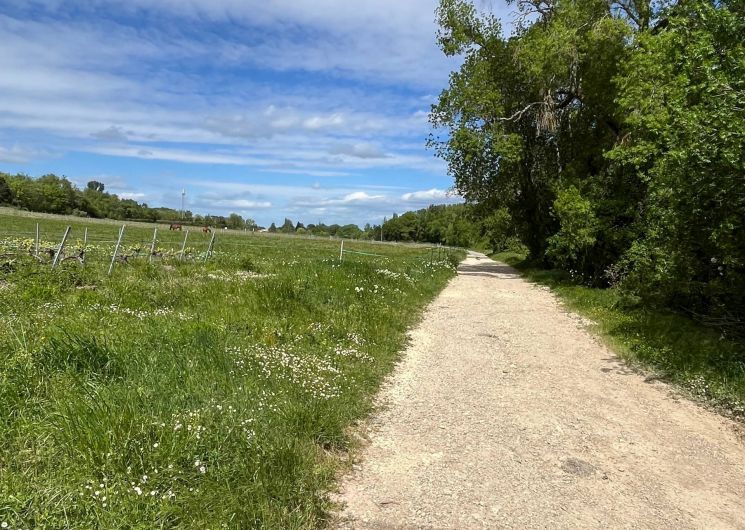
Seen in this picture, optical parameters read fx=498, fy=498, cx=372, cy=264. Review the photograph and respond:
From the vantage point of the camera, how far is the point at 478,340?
32.4 ft

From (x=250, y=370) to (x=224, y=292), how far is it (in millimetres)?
5121

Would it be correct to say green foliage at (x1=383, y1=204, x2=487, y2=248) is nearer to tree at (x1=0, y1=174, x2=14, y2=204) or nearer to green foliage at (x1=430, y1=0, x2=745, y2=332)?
green foliage at (x1=430, y1=0, x2=745, y2=332)

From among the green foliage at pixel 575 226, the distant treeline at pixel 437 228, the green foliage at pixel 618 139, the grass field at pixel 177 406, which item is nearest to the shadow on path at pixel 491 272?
the green foliage at pixel 618 139

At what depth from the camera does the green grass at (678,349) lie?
6.67 meters

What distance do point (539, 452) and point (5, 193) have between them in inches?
5271

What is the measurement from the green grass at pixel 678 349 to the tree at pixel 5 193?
126616 mm

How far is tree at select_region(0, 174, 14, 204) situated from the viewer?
10721 cm

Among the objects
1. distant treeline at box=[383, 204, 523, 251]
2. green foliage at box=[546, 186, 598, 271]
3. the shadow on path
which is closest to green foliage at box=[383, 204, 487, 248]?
distant treeline at box=[383, 204, 523, 251]

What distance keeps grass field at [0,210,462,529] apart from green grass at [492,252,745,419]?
14.1 feet

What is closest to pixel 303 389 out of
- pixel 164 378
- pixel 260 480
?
pixel 164 378

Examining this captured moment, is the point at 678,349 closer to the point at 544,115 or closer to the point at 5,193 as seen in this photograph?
the point at 544,115

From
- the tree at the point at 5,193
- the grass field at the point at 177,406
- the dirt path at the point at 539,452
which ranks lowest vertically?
the dirt path at the point at 539,452

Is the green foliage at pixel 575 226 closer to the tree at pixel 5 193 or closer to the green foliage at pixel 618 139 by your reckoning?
the green foliage at pixel 618 139

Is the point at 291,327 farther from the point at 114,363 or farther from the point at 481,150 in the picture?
the point at 481,150
